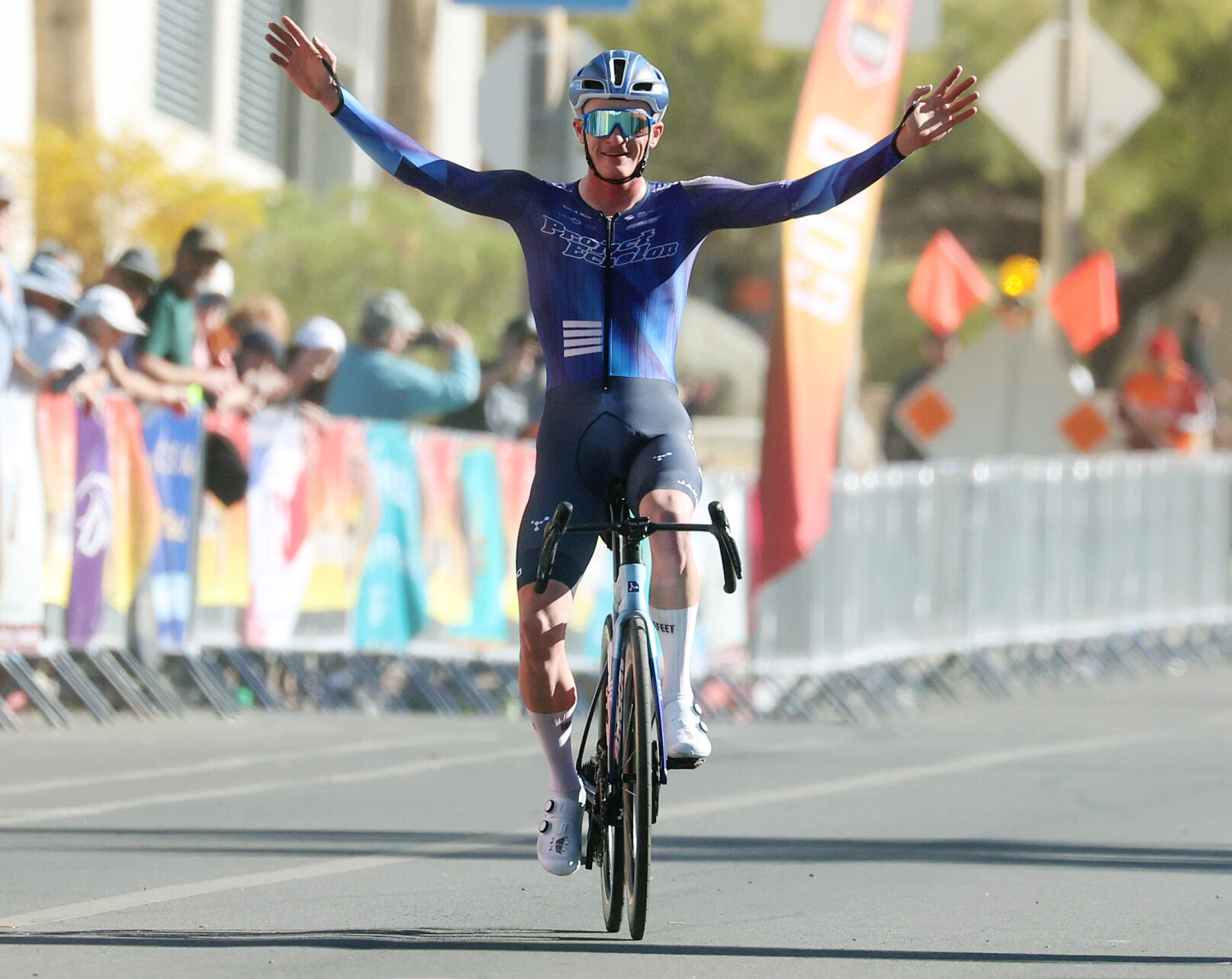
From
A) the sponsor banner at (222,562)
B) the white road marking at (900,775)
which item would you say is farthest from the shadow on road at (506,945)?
the sponsor banner at (222,562)

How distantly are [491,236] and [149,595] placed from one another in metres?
15.0

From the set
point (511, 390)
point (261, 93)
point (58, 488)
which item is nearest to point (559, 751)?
point (58, 488)

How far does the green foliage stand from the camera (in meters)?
26.2

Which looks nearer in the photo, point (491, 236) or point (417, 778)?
point (417, 778)

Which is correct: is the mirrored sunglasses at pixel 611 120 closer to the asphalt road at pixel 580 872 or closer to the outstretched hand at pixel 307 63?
the outstretched hand at pixel 307 63

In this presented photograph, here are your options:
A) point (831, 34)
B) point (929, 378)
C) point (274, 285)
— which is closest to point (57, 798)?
point (831, 34)

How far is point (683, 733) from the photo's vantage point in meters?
6.73

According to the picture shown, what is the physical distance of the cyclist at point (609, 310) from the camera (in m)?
6.95

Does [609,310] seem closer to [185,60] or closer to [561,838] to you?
[561,838]

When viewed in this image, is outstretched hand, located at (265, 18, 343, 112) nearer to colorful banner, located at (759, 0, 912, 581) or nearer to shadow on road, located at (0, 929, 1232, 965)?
shadow on road, located at (0, 929, 1232, 965)

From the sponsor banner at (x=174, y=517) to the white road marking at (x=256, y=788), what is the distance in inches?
66.9

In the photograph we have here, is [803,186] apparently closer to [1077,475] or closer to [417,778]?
[417,778]

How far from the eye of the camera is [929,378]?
1989cm

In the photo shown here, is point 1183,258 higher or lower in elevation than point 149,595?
higher
